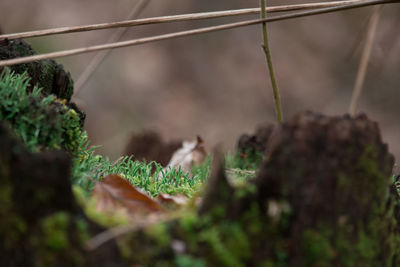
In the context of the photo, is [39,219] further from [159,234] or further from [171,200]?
[171,200]

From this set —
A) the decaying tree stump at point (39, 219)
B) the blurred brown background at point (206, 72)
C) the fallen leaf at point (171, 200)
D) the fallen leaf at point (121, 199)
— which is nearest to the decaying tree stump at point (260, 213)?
the decaying tree stump at point (39, 219)

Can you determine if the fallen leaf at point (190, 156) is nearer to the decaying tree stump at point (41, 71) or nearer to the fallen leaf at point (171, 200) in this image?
the decaying tree stump at point (41, 71)

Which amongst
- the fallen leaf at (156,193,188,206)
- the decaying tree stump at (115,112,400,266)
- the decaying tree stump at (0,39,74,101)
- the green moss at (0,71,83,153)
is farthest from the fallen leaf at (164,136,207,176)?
the decaying tree stump at (115,112,400,266)

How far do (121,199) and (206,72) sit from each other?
18.8ft

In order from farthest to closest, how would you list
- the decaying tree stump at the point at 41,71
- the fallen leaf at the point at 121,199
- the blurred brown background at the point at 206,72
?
the blurred brown background at the point at 206,72 < the decaying tree stump at the point at 41,71 < the fallen leaf at the point at 121,199

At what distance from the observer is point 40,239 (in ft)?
2.70

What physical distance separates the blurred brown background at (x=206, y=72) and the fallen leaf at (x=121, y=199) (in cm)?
451

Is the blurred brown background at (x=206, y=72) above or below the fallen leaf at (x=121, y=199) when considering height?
above

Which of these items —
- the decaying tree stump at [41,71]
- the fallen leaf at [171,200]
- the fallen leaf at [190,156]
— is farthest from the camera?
the fallen leaf at [190,156]

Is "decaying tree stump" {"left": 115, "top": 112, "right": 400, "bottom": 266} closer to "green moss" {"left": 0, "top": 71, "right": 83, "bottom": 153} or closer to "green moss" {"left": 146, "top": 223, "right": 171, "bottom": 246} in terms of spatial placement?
"green moss" {"left": 146, "top": 223, "right": 171, "bottom": 246}

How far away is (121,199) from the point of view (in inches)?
44.1

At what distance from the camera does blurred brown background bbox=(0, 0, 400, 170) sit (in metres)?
6.02

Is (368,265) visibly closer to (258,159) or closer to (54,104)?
(54,104)

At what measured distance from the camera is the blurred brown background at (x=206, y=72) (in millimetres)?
6016
